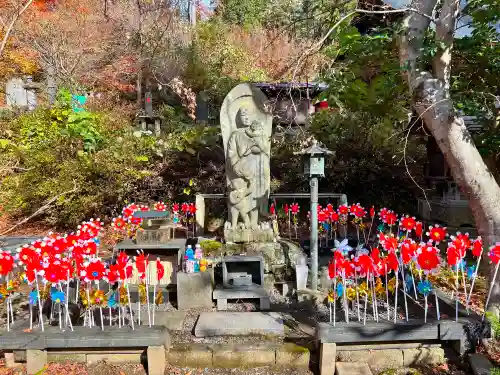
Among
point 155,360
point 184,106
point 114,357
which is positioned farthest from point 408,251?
point 184,106

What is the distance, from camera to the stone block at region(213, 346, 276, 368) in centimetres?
371

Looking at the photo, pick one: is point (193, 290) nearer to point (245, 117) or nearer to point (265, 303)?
point (265, 303)

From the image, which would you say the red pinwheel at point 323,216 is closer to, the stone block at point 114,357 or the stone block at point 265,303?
the stone block at point 265,303

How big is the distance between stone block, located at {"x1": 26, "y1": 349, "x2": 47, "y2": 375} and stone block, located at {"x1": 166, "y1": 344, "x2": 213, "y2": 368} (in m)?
1.22

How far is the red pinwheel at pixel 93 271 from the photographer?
3596mm

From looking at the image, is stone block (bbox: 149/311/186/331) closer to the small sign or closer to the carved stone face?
the small sign

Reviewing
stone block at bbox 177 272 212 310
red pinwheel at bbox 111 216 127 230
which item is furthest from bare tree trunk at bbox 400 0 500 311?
red pinwheel at bbox 111 216 127 230

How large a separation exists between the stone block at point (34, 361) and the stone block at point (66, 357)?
8 centimetres

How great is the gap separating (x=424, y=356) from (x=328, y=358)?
3.32 feet

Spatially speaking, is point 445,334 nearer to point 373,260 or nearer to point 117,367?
point 373,260

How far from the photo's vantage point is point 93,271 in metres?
3.61

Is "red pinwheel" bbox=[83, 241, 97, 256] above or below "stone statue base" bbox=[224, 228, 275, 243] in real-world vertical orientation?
above

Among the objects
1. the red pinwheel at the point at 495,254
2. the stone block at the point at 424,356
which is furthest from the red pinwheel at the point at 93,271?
the red pinwheel at the point at 495,254

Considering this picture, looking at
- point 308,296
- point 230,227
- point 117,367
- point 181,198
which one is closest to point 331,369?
point 308,296
